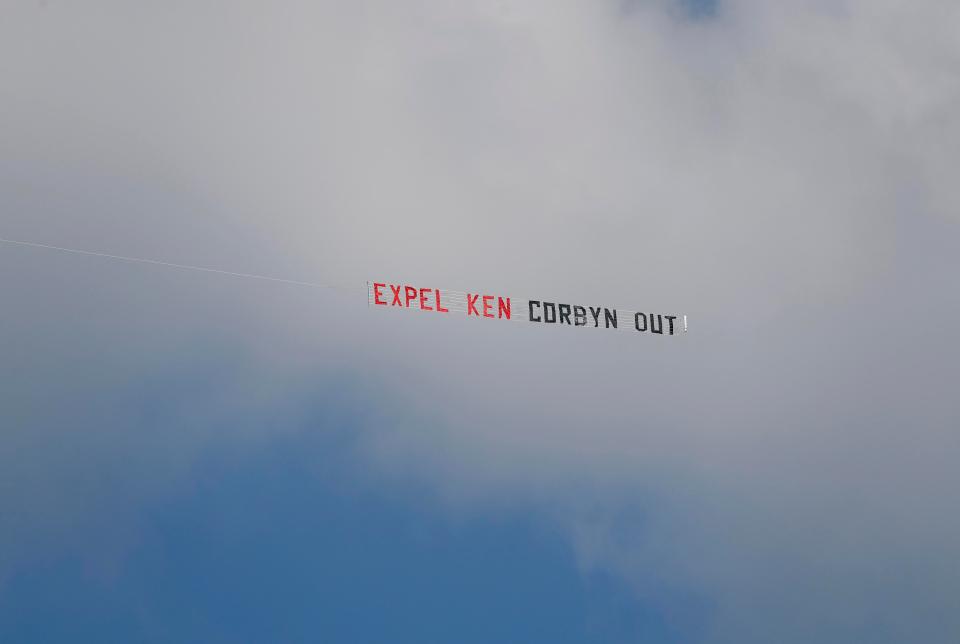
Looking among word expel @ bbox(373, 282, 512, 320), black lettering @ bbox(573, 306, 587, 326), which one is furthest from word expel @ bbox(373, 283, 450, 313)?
black lettering @ bbox(573, 306, 587, 326)

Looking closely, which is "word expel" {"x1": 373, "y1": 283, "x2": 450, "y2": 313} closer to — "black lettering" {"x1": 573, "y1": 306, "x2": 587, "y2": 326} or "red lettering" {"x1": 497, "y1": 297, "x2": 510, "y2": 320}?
"red lettering" {"x1": 497, "y1": 297, "x2": 510, "y2": 320}

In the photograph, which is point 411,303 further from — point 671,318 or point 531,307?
point 671,318

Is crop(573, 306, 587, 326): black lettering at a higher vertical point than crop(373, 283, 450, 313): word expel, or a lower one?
lower

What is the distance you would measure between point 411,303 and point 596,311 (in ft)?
26.9

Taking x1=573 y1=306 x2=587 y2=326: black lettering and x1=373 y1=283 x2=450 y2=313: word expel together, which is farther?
x1=573 y1=306 x2=587 y2=326: black lettering

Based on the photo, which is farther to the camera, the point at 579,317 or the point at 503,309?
the point at 579,317

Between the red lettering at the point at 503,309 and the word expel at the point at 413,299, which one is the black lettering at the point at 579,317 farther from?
the word expel at the point at 413,299

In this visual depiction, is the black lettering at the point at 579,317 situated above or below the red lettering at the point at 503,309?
below

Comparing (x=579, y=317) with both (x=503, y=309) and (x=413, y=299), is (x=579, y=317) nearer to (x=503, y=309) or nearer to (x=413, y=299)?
(x=503, y=309)

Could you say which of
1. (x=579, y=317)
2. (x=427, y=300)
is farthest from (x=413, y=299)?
(x=579, y=317)

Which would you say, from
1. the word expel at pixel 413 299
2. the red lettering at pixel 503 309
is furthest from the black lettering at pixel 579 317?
the word expel at pixel 413 299

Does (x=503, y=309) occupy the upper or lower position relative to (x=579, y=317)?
upper

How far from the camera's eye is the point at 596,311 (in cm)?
5103

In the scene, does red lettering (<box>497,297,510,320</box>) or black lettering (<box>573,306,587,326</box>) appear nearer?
red lettering (<box>497,297,510,320</box>)
